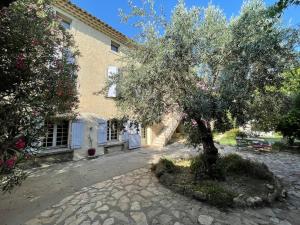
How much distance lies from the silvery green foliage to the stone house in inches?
142

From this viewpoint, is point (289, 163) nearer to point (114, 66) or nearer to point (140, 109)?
point (140, 109)

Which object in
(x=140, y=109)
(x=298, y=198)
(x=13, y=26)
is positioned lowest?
(x=298, y=198)

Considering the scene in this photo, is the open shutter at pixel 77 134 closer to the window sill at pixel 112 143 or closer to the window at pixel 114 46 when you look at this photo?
the window sill at pixel 112 143

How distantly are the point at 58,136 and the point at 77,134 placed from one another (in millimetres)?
927

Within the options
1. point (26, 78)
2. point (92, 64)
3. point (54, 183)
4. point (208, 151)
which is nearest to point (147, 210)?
point (208, 151)

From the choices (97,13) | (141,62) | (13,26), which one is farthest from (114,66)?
(13,26)

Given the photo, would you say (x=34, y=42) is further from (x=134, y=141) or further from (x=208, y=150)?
(x=134, y=141)

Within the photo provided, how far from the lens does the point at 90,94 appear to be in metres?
11.2

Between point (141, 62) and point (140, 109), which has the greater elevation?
point (141, 62)

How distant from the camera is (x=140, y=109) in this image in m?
6.10

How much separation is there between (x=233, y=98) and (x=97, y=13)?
32.9 ft

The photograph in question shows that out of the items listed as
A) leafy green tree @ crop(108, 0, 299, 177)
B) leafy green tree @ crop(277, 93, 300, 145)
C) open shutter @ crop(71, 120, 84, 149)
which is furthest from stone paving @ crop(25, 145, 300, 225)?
leafy green tree @ crop(277, 93, 300, 145)

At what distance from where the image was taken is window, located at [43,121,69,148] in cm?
951

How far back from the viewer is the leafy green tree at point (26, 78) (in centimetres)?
361
